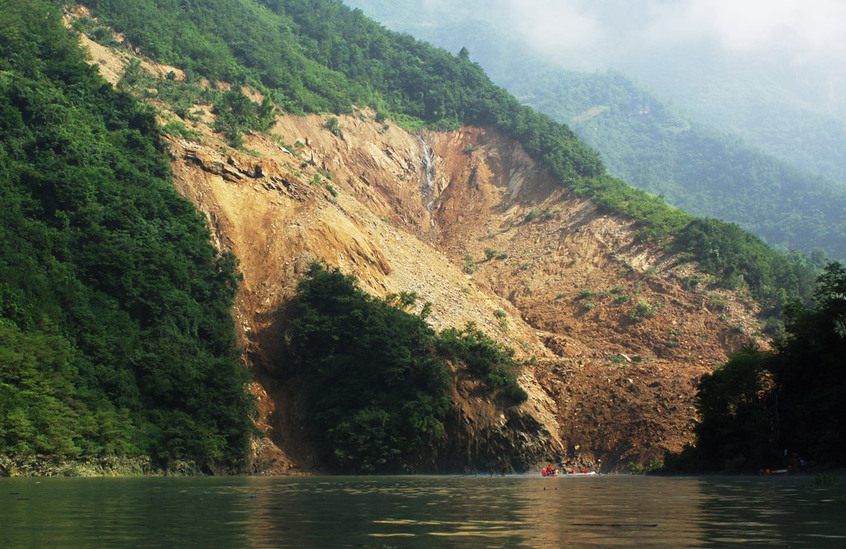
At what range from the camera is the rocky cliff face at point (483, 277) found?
51875mm

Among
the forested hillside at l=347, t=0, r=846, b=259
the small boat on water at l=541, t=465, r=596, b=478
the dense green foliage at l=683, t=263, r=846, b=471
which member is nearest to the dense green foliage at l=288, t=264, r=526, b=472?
the small boat on water at l=541, t=465, r=596, b=478

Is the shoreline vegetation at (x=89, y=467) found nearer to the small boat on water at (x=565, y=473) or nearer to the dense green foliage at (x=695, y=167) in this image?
the small boat on water at (x=565, y=473)

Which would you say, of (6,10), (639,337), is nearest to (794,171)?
(639,337)

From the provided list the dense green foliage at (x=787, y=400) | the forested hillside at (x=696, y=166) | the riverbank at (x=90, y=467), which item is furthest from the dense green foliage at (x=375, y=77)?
the forested hillside at (x=696, y=166)

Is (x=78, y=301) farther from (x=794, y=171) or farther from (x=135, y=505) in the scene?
(x=794, y=171)

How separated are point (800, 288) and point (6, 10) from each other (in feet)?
220

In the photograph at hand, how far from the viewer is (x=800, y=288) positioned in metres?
68.8

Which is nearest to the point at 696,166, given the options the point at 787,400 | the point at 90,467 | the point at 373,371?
the point at 373,371

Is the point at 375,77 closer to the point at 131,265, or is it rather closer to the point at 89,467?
the point at 131,265

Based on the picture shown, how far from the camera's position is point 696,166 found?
151 meters

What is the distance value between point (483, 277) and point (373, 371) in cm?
2187

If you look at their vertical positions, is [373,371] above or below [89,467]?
above

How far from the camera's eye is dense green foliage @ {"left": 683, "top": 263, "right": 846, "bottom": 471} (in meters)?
35.4

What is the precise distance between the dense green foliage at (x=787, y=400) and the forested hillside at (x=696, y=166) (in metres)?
82.7
